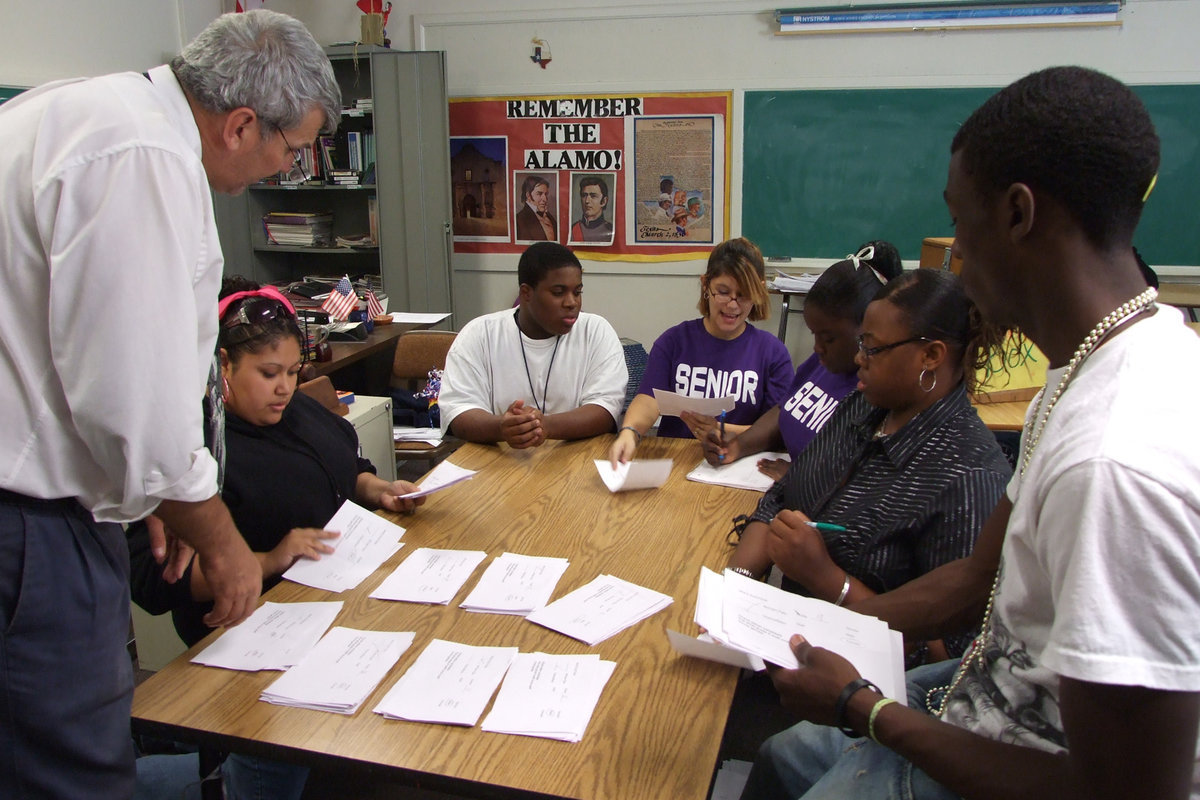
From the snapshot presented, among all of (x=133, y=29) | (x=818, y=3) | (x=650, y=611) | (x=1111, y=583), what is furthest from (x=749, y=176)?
(x=1111, y=583)

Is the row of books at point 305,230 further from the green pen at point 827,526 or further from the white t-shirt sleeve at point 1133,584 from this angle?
the white t-shirt sleeve at point 1133,584

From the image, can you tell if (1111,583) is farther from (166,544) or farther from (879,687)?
(166,544)

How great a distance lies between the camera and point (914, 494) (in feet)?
4.76

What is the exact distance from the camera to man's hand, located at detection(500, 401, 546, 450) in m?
2.23

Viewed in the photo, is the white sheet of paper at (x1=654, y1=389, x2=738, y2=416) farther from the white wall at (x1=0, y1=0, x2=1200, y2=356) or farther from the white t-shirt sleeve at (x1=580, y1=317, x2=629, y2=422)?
the white wall at (x1=0, y1=0, x2=1200, y2=356)

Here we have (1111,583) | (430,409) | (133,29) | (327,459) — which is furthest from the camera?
(133,29)

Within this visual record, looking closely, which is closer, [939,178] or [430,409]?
[430,409]

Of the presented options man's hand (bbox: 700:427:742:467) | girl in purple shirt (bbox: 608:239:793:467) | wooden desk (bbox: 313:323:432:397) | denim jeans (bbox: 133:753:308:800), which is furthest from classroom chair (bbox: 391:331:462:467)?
denim jeans (bbox: 133:753:308:800)

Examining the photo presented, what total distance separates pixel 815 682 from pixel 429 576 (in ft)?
2.52

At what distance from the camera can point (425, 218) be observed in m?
5.01

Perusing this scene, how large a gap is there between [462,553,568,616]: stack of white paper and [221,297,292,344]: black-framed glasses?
2.31ft

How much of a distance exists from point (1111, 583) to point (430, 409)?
303 cm

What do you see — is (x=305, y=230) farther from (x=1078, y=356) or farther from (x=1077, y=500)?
(x=1077, y=500)

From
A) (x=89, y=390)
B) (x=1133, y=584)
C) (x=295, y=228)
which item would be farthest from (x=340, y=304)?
(x=1133, y=584)
